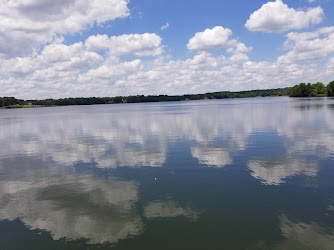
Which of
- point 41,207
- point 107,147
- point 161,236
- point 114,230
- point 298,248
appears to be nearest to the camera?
point 298,248

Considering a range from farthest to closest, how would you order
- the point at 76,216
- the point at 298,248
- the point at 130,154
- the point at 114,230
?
the point at 130,154 < the point at 76,216 < the point at 114,230 < the point at 298,248

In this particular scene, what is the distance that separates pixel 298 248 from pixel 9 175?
27437 mm

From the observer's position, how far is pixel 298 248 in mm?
13367

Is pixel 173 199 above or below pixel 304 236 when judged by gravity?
above

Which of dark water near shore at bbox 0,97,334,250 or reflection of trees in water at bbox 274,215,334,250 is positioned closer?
reflection of trees in water at bbox 274,215,334,250

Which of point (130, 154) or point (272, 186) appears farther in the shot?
point (130, 154)

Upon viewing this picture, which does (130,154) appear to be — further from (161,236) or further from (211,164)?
(161,236)

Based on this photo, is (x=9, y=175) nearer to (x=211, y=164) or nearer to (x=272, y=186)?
(x=211, y=164)

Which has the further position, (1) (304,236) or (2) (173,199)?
(2) (173,199)

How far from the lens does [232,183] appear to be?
22.8 meters

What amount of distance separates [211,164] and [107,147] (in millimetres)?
18476

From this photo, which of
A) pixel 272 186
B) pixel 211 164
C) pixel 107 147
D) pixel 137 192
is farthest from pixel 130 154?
pixel 272 186

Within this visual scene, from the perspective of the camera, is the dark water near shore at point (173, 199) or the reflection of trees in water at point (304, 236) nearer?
the reflection of trees in water at point (304, 236)

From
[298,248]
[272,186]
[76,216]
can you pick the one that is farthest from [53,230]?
[272,186]
